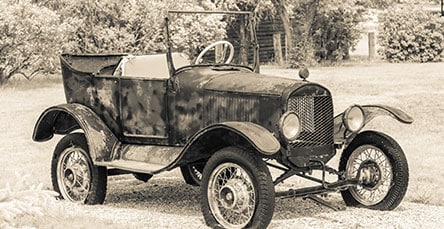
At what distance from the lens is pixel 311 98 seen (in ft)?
25.7

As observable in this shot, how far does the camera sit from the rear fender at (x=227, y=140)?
7113 mm

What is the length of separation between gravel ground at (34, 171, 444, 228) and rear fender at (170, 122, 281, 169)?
0.58 metres

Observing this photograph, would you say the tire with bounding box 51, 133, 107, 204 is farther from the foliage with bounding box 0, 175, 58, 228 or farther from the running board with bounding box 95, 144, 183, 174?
the foliage with bounding box 0, 175, 58, 228

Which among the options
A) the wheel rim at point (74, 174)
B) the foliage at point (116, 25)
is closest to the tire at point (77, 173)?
the wheel rim at point (74, 174)

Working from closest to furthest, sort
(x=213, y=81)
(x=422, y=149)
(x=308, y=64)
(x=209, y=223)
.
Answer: (x=209, y=223) → (x=213, y=81) → (x=422, y=149) → (x=308, y=64)

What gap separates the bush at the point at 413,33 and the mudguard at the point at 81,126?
24.4 metres

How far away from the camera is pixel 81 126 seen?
870cm

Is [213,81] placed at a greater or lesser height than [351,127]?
greater

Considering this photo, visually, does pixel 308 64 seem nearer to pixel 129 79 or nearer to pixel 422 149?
pixel 422 149

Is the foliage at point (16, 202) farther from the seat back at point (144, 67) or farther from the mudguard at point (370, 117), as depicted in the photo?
the seat back at point (144, 67)

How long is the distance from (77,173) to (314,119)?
8.10 feet

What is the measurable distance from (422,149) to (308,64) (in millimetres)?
18403

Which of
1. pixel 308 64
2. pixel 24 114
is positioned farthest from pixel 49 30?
pixel 308 64

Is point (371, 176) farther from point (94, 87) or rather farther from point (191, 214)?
point (94, 87)
